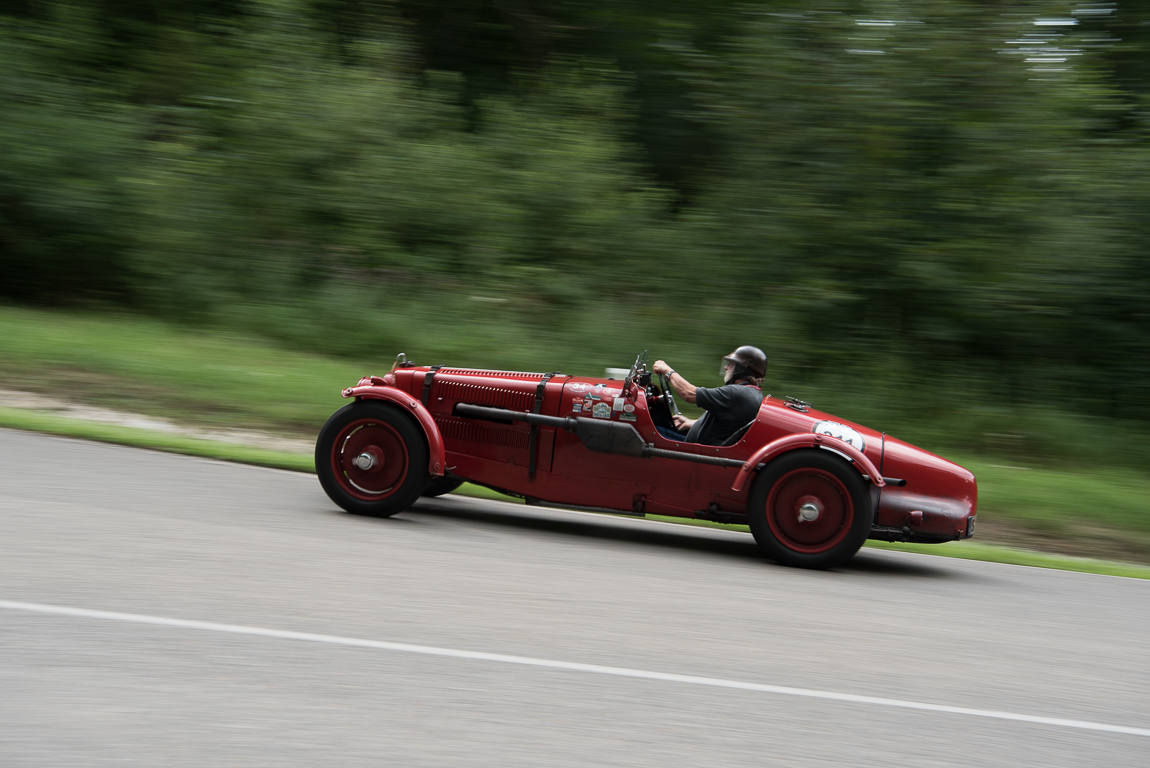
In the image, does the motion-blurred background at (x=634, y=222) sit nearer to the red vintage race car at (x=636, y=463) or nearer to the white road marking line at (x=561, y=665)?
the red vintage race car at (x=636, y=463)

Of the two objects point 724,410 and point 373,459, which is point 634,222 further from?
point 373,459

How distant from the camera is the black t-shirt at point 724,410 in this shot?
6.73 metres

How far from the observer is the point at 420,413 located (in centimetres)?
678

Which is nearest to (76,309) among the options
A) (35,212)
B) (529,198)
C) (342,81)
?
(35,212)

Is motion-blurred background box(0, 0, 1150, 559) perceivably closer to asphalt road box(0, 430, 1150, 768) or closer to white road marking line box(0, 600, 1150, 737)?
asphalt road box(0, 430, 1150, 768)

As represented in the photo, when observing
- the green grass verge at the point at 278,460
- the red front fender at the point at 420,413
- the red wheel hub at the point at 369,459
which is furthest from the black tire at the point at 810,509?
the red wheel hub at the point at 369,459

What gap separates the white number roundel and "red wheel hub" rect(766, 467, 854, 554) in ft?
1.06

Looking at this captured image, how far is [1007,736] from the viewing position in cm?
398

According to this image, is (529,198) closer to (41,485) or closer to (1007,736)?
(41,485)

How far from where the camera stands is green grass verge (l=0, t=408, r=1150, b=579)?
303 inches

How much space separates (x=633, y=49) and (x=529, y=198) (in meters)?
6.85

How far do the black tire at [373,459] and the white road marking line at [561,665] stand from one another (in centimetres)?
245

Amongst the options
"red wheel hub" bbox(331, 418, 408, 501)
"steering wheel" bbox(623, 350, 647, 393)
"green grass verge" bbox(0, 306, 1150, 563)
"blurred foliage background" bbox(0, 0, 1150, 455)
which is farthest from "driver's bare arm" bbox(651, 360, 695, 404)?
"blurred foliage background" bbox(0, 0, 1150, 455)

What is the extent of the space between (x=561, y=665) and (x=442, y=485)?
3.44 m
